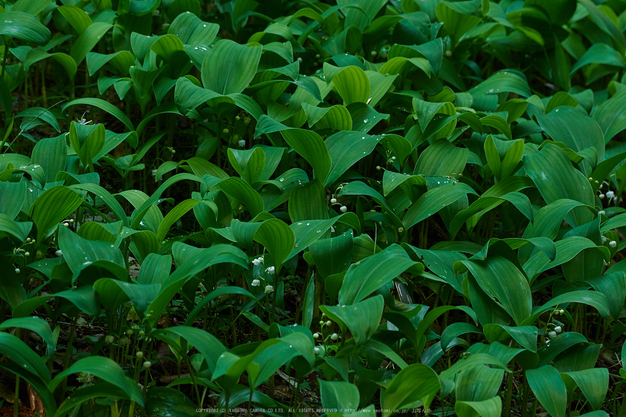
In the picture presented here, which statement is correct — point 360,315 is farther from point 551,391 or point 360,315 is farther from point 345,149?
point 345,149

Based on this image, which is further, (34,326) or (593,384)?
A: (593,384)

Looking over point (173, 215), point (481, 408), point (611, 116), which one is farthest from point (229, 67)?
point (611, 116)

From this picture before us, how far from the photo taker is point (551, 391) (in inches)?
54.8

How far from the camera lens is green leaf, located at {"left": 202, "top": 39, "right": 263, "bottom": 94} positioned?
81.4 inches

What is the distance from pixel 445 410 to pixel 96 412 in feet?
3.02

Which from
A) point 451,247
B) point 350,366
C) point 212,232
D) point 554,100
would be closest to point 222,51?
point 212,232

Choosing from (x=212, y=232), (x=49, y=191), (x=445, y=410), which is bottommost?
(x=445, y=410)

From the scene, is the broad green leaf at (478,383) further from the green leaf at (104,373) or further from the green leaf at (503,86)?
the green leaf at (503,86)

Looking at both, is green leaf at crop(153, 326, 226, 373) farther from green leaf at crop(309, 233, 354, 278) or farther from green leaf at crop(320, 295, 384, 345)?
green leaf at crop(309, 233, 354, 278)

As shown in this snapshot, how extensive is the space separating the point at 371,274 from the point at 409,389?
28 cm

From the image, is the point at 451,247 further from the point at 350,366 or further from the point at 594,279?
the point at 350,366

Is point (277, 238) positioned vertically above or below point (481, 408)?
above

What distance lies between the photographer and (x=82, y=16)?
233 cm

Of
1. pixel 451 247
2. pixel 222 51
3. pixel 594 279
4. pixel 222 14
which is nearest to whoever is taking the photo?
pixel 594 279
